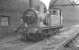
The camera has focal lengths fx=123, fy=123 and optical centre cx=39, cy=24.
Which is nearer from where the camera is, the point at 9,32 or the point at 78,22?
the point at 9,32

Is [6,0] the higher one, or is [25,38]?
[6,0]

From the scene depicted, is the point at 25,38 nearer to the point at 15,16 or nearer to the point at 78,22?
the point at 15,16

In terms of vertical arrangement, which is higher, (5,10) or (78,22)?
(5,10)

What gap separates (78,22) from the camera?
28.7 metres

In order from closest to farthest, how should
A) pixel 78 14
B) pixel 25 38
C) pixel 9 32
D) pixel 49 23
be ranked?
pixel 25 38 < pixel 49 23 < pixel 9 32 < pixel 78 14

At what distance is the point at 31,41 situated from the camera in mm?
10180

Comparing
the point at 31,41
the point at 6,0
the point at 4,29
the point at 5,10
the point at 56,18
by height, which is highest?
the point at 6,0

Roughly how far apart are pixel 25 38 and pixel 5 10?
355 centimetres

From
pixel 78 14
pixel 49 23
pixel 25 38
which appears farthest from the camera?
pixel 78 14

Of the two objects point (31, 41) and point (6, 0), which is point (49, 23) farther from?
point (6, 0)

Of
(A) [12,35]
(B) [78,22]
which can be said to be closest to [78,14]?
(B) [78,22]

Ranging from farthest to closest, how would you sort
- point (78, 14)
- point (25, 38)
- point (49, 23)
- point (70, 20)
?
point (78, 14) → point (70, 20) → point (49, 23) → point (25, 38)

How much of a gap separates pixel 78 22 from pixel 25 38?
2120 centimetres

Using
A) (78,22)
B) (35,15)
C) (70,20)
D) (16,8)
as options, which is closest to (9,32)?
(16,8)
